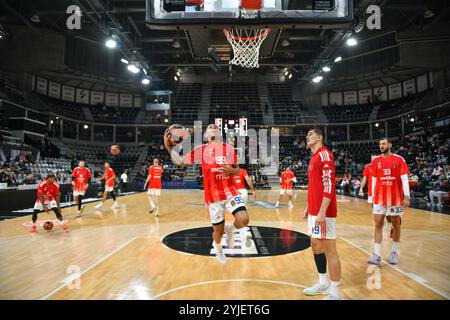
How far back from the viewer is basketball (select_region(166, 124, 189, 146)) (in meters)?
4.60

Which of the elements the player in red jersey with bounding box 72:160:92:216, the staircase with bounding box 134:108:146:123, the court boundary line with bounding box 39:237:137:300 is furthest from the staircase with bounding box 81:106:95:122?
the court boundary line with bounding box 39:237:137:300

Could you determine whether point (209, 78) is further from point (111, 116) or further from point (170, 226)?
point (170, 226)

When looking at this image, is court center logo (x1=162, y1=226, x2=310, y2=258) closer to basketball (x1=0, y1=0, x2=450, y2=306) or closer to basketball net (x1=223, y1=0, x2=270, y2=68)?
basketball (x1=0, y1=0, x2=450, y2=306)

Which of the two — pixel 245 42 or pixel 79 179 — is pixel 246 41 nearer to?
pixel 245 42

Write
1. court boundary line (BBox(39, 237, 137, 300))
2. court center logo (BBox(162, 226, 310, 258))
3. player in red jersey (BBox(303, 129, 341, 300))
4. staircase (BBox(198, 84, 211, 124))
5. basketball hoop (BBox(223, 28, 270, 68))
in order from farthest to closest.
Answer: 1. staircase (BBox(198, 84, 211, 124))
2. basketball hoop (BBox(223, 28, 270, 68))
3. court center logo (BBox(162, 226, 310, 258))
4. court boundary line (BBox(39, 237, 137, 300))
5. player in red jersey (BBox(303, 129, 341, 300))

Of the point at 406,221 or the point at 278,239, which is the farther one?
the point at 406,221

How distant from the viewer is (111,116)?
34.2 meters

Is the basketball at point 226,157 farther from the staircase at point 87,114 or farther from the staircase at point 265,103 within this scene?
the staircase at point 265,103

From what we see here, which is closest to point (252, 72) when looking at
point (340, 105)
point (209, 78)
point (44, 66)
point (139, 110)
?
point (209, 78)

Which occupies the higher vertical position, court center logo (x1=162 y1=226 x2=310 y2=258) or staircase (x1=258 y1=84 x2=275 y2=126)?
staircase (x1=258 y1=84 x2=275 y2=126)

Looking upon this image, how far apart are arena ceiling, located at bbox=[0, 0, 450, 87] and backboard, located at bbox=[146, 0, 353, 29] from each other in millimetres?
5481

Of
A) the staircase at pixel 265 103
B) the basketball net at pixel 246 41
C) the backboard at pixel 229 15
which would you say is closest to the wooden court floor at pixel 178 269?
the backboard at pixel 229 15

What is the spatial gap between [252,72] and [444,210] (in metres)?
28.7

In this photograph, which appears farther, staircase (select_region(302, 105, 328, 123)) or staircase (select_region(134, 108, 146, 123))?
staircase (select_region(134, 108, 146, 123))
